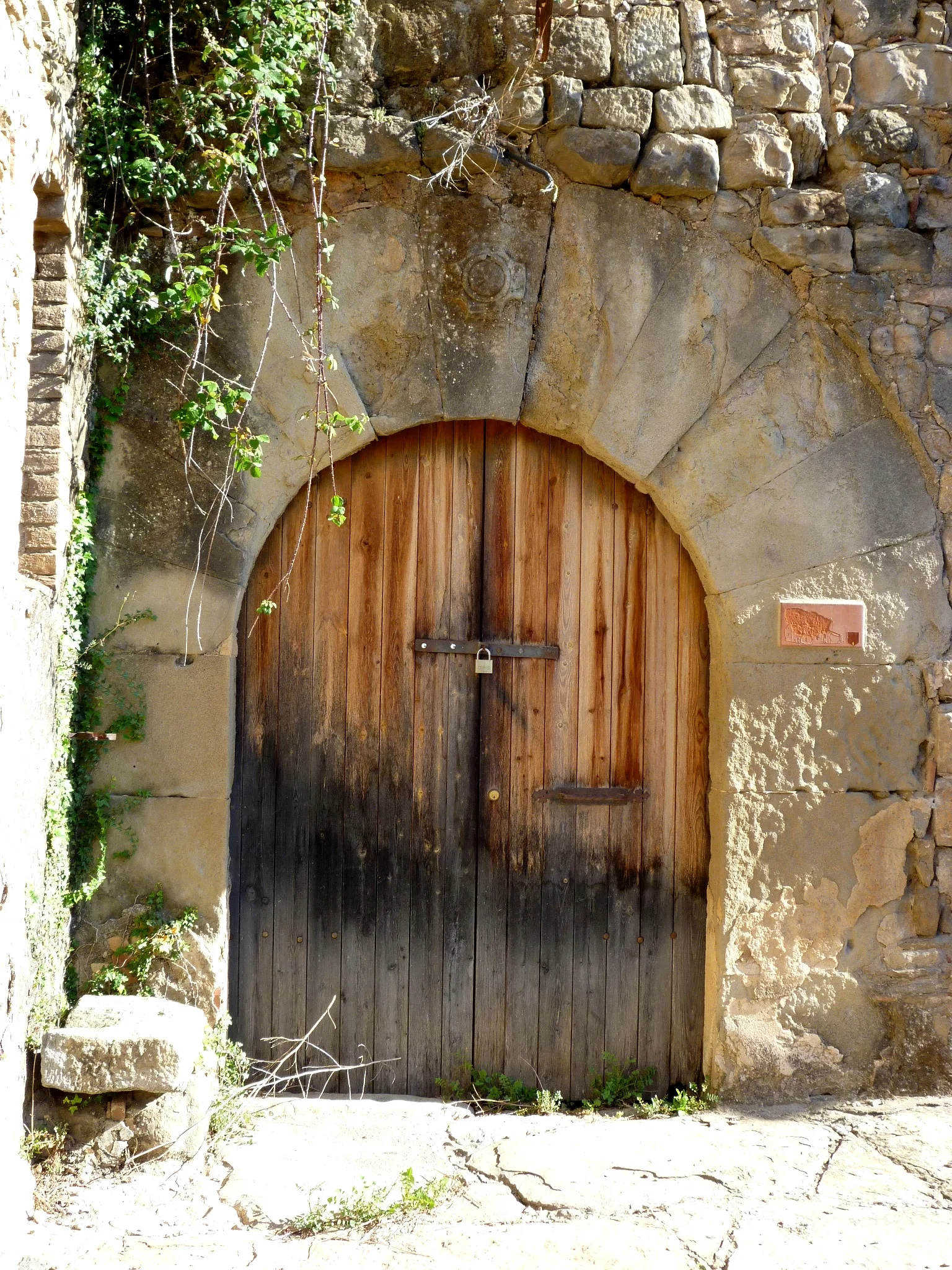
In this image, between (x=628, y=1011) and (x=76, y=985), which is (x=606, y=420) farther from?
(x=76, y=985)

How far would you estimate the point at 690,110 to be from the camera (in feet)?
10.4

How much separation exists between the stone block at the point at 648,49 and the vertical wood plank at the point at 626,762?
122 cm

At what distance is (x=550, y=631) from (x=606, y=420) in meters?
0.70

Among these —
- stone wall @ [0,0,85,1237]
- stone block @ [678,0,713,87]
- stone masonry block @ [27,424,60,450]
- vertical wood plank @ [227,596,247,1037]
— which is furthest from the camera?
vertical wood plank @ [227,596,247,1037]

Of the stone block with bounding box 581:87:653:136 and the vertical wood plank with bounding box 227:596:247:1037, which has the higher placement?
the stone block with bounding box 581:87:653:136

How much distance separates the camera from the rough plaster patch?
3240 mm

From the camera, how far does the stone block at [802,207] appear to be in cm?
322

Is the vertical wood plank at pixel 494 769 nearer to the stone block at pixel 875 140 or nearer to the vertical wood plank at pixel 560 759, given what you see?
the vertical wood plank at pixel 560 759

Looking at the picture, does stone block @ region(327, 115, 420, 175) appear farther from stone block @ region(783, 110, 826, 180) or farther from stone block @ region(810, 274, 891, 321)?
stone block @ region(810, 274, 891, 321)

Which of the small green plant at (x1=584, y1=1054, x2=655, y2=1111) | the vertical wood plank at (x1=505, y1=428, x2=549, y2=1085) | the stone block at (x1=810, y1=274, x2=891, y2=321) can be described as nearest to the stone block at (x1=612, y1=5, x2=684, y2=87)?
the stone block at (x1=810, y1=274, x2=891, y2=321)

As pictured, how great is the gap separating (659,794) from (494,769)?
0.55 m

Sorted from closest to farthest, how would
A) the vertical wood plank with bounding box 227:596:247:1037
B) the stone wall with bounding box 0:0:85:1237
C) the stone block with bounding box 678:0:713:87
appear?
the stone wall with bounding box 0:0:85:1237 < the stone block with bounding box 678:0:713:87 < the vertical wood plank with bounding box 227:596:247:1037

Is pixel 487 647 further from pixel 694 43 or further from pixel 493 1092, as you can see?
pixel 694 43

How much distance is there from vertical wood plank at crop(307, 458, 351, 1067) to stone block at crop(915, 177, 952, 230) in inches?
78.3
